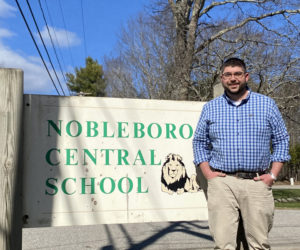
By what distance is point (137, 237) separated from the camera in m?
6.71

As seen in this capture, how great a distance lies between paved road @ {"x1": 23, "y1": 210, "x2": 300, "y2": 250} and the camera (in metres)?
5.91

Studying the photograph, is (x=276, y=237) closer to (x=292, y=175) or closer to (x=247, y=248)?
(x=247, y=248)

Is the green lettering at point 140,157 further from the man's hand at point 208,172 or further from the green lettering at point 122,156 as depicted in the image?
the man's hand at point 208,172

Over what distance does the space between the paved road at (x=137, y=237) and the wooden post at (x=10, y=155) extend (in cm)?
313

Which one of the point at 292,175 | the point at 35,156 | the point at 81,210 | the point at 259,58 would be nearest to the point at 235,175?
the point at 81,210

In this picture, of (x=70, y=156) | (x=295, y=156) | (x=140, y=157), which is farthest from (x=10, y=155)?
(x=295, y=156)

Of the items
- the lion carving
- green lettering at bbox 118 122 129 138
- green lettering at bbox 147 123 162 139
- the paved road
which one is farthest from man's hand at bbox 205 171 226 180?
the paved road

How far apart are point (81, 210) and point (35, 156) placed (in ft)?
2.04

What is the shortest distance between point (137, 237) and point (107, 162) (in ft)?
12.1

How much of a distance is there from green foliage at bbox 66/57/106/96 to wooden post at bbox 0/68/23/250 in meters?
36.4

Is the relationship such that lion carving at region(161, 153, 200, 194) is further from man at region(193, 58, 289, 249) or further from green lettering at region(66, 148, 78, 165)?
green lettering at region(66, 148, 78, 165)

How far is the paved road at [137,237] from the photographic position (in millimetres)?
5906

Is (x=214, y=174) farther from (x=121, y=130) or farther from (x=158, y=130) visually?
(x=121, y=130)

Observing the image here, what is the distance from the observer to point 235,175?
2.83m
